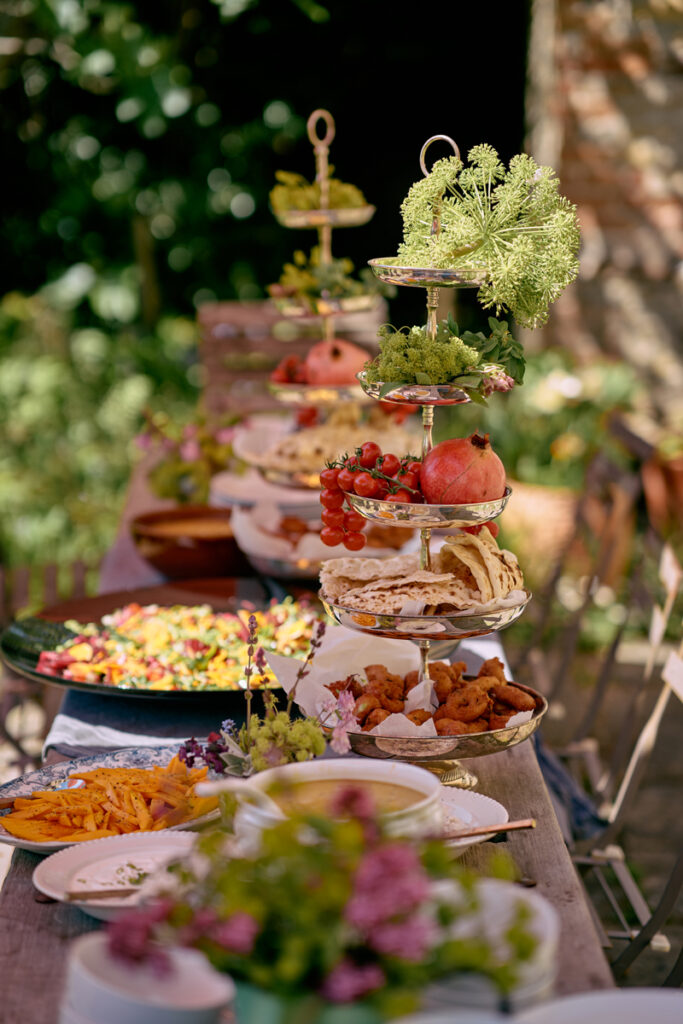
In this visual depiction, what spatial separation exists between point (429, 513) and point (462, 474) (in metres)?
0.07

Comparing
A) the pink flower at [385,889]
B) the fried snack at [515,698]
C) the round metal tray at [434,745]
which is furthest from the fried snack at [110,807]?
the pink flower at [385,889]

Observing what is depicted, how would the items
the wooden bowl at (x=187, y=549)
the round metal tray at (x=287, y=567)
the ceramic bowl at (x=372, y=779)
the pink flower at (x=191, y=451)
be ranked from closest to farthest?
the ceramic bowl at (x=372, y=779)
the round metal tray at (x=287, y=567)
the wooden bowl at (x=187, y=549)
the pink flower at (x=191, y=451)

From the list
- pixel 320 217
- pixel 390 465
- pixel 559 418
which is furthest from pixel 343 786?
pixel 559 418

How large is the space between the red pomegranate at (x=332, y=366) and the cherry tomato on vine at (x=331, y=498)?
3.23 feet

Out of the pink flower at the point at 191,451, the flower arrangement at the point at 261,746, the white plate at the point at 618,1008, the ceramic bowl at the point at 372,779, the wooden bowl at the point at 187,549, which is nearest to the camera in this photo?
the white plate at the point at 618,1008

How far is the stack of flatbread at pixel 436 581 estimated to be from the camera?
62.1 inches

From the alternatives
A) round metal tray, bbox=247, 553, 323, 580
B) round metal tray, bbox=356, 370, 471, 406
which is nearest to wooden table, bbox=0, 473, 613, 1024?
round metal tray, bbox=356, 370, 471, 406

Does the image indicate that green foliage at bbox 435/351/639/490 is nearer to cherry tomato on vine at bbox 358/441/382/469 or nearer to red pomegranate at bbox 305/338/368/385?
red pomegranate at bbox 305/338/368/385

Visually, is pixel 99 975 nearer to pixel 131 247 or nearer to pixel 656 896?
pixel 656 896

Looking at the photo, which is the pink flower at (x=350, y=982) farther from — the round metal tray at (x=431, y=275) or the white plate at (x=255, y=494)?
the white plate at (x=255, y=494)

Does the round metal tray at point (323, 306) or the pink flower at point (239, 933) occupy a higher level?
the round metal tray at point (323, 306)

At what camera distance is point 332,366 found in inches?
104

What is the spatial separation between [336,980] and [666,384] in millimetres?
4994

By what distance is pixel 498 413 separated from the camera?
17.8 ft
